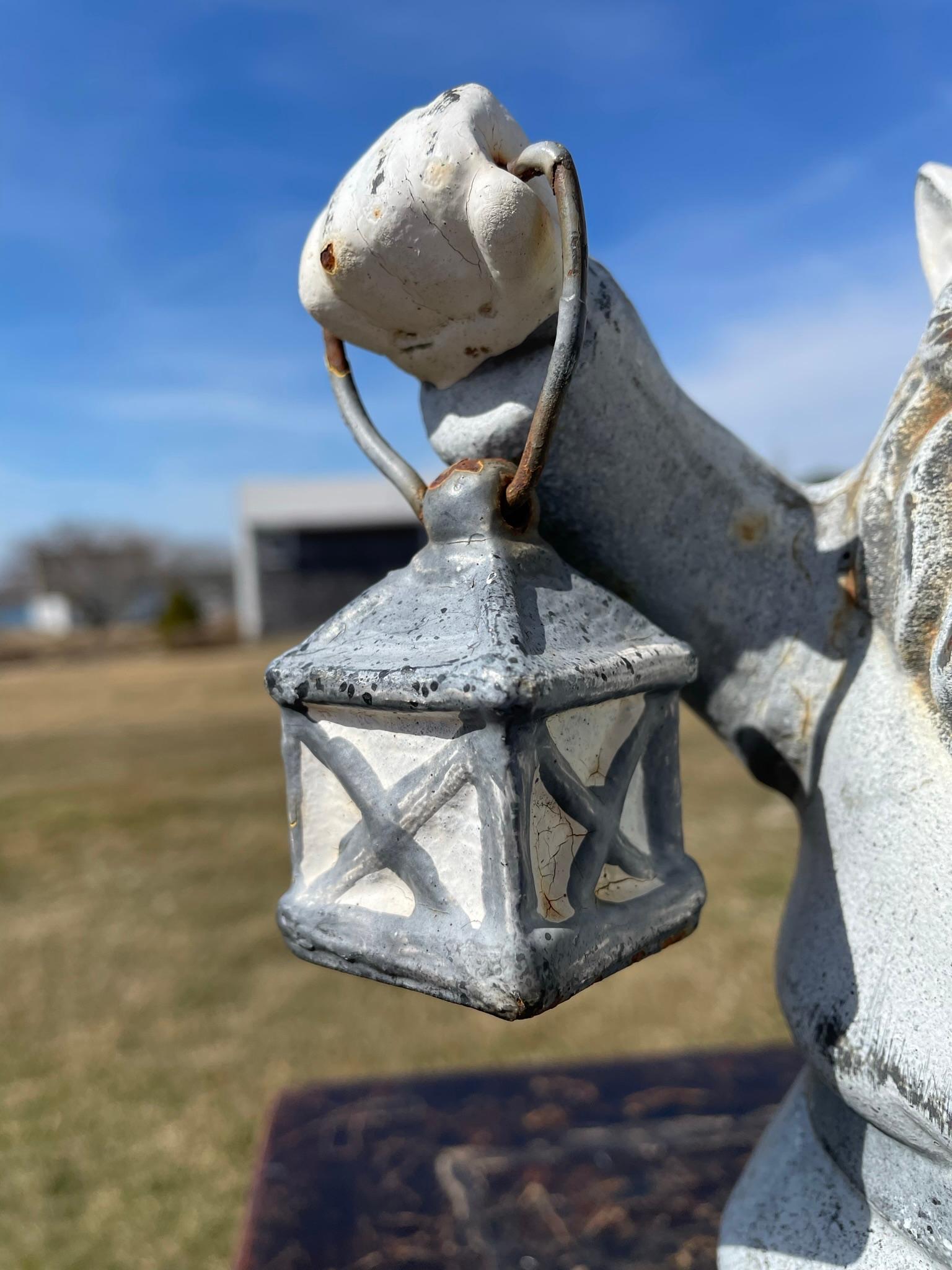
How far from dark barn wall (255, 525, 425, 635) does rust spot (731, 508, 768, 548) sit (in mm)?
18743

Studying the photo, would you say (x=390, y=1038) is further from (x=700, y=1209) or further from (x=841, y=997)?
(x=841, y=997)

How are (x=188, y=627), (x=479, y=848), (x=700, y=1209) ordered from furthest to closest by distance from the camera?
(x=188, y=627), (x=700, y=1209), (x=479, y=848)

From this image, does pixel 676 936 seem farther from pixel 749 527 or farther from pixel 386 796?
pixel 749 527

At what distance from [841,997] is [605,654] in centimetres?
42

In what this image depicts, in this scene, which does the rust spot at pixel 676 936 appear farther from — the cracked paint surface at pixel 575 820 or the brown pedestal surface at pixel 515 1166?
the brown pedestal surface at pixel 515 1166

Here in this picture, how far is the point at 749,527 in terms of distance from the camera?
1.00 m

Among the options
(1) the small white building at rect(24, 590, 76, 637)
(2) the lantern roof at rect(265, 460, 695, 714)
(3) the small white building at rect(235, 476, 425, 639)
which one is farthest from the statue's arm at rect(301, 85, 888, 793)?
(1) the small white building at rect(24, 590, 76, 637)

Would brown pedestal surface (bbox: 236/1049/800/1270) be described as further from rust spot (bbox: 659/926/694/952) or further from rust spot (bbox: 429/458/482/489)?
rust spot (bbox: 429/458/482/489)

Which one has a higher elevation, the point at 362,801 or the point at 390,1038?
the point at 362,801

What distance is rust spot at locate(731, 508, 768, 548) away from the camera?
3.28 feet

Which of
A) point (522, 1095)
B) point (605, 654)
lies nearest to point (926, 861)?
point (605, 654)

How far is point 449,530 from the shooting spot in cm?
78

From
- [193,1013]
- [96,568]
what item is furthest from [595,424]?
[96,568]

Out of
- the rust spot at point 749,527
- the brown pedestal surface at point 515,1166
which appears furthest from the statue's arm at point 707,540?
the brown pedestal surface at point 515,1166
